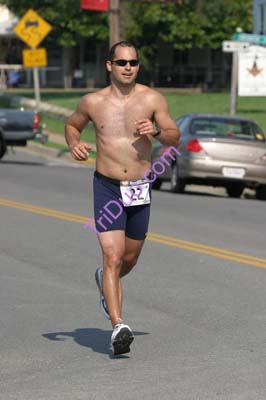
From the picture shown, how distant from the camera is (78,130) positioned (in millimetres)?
8773

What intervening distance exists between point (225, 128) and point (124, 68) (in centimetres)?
1451

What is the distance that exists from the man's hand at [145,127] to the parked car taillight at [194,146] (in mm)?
13826

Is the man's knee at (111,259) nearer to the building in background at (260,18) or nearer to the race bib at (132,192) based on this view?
the race bib at (132,192)

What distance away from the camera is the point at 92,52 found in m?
76.4

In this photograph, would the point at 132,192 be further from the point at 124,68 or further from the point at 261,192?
the point at 261,192

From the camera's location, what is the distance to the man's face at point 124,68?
27.3ft

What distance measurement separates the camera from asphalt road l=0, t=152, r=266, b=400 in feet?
24.3

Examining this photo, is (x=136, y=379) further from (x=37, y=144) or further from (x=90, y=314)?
(x=37, y=144)

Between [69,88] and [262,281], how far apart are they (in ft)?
201

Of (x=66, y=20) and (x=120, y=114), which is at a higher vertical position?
(x=120, y=114)

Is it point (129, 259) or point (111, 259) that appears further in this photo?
point (129, 259)

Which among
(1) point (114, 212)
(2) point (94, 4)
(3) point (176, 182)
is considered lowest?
(3) point (176, 182)

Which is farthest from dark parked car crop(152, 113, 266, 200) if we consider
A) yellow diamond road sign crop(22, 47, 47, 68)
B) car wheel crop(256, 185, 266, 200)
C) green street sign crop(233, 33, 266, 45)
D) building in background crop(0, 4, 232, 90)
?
building in background crop(0, 4, 232, 90)

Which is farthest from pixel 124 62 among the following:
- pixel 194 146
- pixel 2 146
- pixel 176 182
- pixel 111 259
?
pixel 2 146
